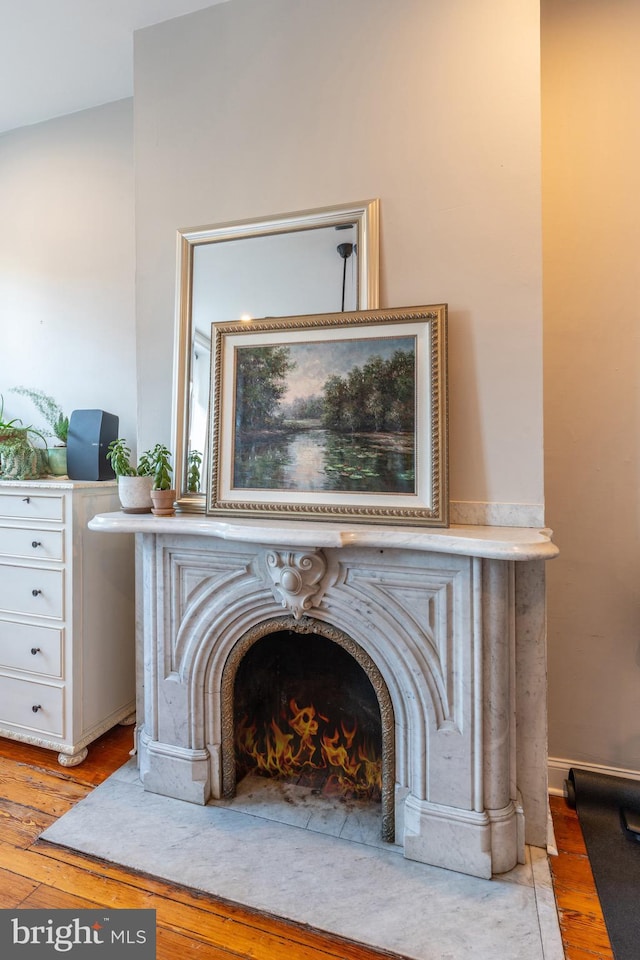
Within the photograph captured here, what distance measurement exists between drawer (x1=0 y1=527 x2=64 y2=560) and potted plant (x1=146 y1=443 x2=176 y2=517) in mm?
497

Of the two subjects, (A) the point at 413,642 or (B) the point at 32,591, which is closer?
(A) the point at 413,642

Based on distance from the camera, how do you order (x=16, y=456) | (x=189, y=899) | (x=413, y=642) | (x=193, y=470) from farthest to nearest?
(x=16, y=456) → (x=193, y=470) → (x=413, y=642) → (x=189, y=899)

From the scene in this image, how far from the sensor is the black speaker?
218 centimetres

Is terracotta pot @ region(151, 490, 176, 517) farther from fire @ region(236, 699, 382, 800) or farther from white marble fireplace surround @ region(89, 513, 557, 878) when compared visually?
fire @ region(236, 699, 382, 800)

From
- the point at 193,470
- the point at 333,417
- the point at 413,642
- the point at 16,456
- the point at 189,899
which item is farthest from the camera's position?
the point at 16,456

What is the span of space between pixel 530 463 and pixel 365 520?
545 mm

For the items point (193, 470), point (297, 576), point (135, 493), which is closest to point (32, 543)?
point (135, 493)

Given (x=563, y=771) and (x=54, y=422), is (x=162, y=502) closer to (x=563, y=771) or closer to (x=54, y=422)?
(x=54, y=422)

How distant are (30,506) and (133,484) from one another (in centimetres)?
55

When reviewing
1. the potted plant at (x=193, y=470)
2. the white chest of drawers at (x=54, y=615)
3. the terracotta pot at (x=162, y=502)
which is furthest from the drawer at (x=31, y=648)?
the potted plant at (x=193, y=470)

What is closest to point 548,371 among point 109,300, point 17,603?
point 109,300

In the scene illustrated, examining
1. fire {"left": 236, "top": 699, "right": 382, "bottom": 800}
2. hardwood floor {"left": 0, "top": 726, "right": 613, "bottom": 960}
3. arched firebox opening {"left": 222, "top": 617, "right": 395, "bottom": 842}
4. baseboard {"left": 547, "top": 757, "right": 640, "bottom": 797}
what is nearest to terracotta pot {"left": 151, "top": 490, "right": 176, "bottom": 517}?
arched firebox opening {"left": 222, "top": 617, "right": 395, "bottom": 842}

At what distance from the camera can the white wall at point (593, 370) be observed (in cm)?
170

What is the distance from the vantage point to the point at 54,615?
1970 mm
